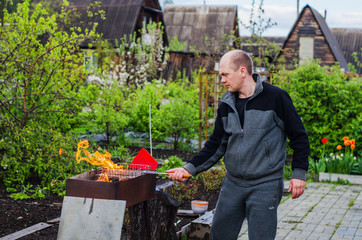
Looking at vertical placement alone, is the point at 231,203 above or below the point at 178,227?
above

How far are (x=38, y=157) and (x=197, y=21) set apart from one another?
34405 mm

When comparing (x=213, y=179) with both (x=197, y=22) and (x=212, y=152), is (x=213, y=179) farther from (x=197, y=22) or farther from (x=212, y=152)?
(x=197, y=22)

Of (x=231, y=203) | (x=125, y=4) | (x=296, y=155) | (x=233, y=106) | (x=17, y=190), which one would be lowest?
(x=17, y=190)

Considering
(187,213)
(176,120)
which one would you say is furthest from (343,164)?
(187,213)

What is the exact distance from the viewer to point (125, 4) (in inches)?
1176

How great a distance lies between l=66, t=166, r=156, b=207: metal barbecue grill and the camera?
359 cm

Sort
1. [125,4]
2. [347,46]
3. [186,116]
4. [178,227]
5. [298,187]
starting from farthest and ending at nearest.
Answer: [347,46], [125,4], [186,116], [178,227], [298,187]

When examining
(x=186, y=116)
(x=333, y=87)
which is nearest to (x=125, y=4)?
(x=186, y=116)

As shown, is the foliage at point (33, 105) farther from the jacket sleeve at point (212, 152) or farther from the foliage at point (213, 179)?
the jacket sleeve at point (212, 152)

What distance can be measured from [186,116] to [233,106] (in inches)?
331

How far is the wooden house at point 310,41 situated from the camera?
28094 mm

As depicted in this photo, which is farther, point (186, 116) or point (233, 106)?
point (186, 116)

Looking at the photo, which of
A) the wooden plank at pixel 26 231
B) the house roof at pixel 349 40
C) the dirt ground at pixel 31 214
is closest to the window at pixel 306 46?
→ the house roof at pixel 349 40

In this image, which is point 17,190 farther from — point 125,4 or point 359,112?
point 125,4
